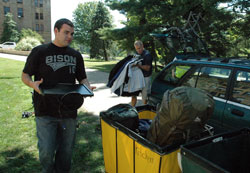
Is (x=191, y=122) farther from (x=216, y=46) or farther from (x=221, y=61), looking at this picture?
(x=216, y=46)

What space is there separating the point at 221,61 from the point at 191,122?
1.94 m

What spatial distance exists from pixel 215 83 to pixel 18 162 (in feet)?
10.7

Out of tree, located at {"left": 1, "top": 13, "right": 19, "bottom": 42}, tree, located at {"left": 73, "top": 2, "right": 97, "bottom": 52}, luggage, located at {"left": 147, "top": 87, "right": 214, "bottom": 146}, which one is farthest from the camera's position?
tree, located at {"left": 73, "top": 2, "right": 97, "bottom": 52}

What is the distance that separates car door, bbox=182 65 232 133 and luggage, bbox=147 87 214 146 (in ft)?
4.52

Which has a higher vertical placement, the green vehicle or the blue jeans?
the green vehicle

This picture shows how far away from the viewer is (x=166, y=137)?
181 cm

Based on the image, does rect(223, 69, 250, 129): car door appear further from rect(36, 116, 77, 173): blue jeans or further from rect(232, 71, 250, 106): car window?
rect(36, 116, 77, 173): blue jeans

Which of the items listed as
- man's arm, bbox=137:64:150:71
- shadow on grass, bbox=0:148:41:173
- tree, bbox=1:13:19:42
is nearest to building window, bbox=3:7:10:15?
tree, bbox=1:13:19:42

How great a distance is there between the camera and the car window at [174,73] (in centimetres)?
377

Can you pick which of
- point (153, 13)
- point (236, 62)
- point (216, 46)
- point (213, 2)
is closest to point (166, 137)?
point (236, 62)

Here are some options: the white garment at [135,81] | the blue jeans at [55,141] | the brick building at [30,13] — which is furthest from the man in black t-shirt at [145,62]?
the brick building at [30,13]

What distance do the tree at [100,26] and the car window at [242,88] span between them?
3075cm

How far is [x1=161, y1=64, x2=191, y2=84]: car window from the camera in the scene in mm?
3766

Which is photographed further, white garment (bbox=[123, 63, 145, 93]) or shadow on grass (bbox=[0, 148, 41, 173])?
white garment (bbox=[123, 63, 145, 93])
